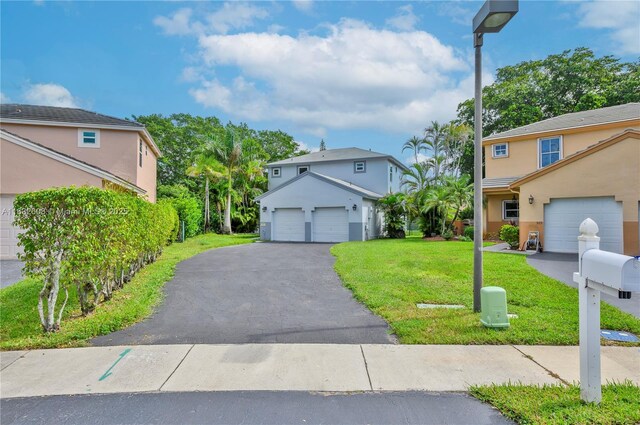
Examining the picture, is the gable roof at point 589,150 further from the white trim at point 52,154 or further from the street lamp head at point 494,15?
the white trim at point 52,154

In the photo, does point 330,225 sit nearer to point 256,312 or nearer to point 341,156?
point 341,156

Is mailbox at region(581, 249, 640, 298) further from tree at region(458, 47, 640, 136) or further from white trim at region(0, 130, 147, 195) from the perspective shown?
tree at region(458, 47, 640, 136)

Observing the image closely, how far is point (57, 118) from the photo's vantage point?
17.2 meters

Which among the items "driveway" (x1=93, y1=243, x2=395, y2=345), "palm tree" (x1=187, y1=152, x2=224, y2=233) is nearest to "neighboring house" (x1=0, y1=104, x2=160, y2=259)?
"palm tree" (x1=187, y1=152, x2=224, y2=233)

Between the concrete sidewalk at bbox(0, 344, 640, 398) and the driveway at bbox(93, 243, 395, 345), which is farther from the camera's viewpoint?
the driveway at bbox(93, 243, 395, 345)

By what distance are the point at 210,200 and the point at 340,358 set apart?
90.9ft

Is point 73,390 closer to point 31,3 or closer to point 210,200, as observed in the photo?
point 31,3

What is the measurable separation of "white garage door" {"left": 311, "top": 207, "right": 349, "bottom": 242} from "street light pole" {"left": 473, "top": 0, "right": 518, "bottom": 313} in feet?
50.0

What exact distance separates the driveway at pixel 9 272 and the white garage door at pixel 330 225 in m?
14.5

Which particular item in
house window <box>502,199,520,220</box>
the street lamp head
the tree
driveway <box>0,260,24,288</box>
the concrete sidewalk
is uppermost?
the tree

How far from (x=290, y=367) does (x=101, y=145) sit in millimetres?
18018

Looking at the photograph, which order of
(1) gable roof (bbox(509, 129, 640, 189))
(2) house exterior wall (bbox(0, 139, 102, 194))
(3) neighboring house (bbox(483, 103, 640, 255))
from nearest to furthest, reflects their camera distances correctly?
(1) gable roof (bbox(509, 129, 640, 189)), (3) neighboring house (bbox(483, 103, 640, 255)), (2) house exterior wall (bbox(0, 139, 102, 194))

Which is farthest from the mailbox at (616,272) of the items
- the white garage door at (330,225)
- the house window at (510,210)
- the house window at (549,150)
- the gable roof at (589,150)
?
the house window at (510,210)

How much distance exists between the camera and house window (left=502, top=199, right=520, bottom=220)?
808 inches
